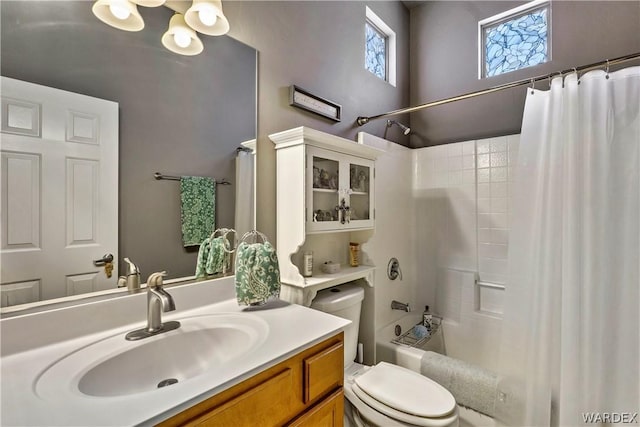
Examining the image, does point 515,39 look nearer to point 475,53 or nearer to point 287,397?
point 475,53

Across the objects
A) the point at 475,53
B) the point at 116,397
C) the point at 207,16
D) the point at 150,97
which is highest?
the point at 475,53

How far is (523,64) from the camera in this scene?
2.11 m

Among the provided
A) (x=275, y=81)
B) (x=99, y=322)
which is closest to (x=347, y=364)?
(x=99, y=322)

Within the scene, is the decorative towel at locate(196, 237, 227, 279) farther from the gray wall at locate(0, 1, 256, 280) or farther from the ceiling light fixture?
the ceiling light fixture

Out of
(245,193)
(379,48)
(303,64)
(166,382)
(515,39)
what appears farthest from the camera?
(379,48)

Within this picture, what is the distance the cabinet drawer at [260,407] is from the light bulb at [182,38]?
122cm

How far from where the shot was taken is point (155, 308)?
3.00 feet

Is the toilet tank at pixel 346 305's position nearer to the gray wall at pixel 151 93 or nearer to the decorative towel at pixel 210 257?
the decorative towel at pixel 210 257

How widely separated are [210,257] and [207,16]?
0.95 meters

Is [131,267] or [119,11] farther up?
[119,11]

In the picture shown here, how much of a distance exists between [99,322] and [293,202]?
813 mm

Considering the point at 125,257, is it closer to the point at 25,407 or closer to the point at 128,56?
the point at 25,407

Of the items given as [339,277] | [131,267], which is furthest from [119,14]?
[339,277]

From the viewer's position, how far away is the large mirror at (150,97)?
84cm
